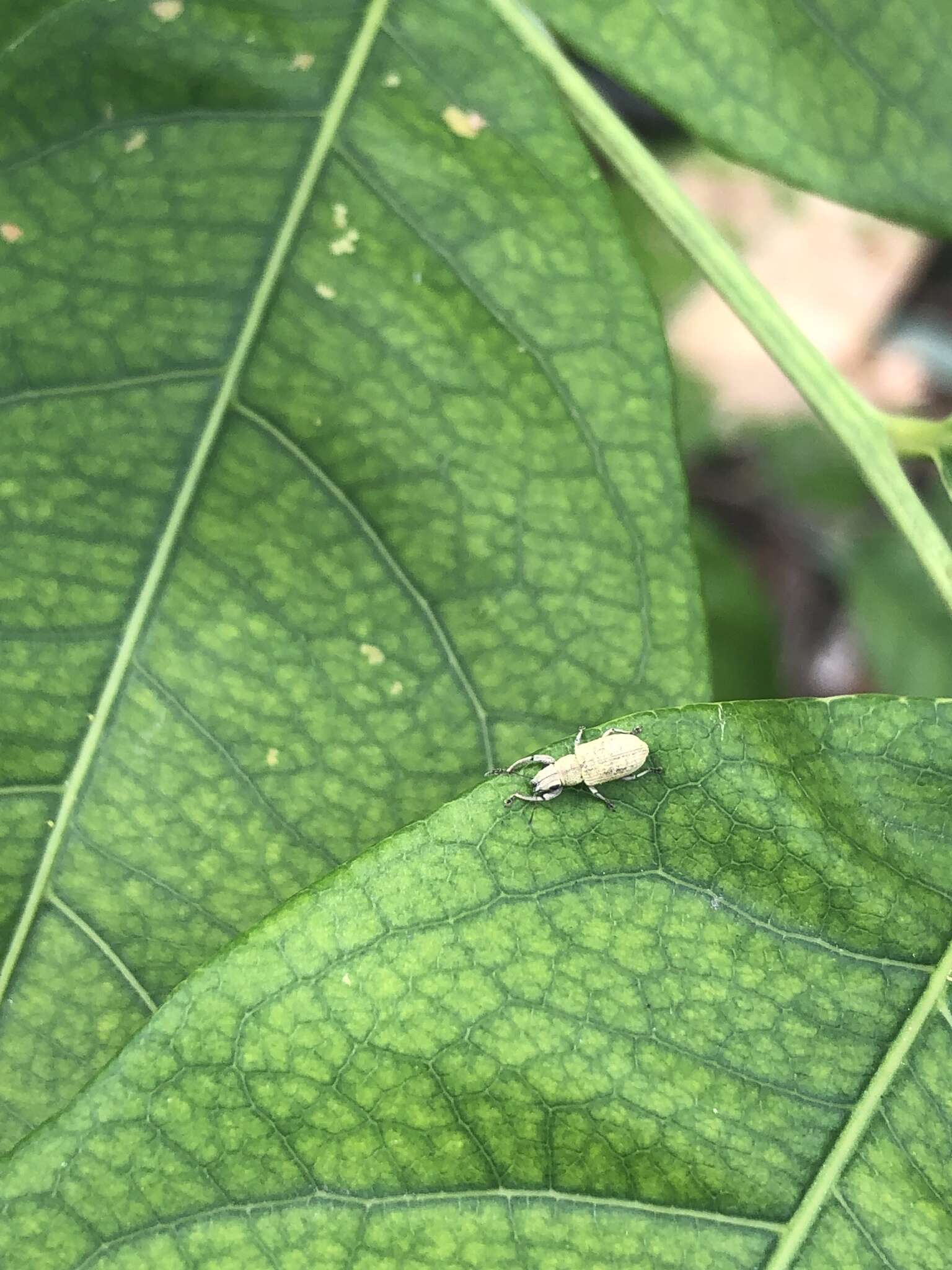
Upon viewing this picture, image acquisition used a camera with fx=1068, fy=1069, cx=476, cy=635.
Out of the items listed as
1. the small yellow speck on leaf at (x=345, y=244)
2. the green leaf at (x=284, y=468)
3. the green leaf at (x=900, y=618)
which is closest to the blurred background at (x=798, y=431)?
the green leaf at (x=900, y=618)

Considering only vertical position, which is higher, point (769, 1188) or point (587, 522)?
point (587, 522)

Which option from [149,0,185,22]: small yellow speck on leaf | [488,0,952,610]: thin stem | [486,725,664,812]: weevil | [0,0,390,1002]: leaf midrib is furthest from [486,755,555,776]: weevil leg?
[149,0,185,22]: small yellow speck on leaf

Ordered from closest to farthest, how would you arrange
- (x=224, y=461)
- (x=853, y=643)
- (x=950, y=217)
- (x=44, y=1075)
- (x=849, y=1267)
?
Answer: 1. (x=849, y=1267)
2. (x=44, y=1075)
3. (x=224, y=461)
4. (x=950, y=217)
5. (x=853, y=643)

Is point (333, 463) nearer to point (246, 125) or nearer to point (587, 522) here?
point (587, 522)

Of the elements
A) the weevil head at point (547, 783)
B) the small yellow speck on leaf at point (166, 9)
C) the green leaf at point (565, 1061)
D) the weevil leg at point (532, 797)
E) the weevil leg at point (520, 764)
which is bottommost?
the green leaf at point (565, 1061)

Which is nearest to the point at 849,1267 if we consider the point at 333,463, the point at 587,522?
the point at 587,522

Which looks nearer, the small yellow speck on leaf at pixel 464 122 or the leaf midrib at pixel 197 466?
the leaf midrib at pixel 197 466

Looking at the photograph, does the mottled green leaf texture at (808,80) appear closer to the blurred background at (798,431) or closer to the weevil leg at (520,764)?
the weevil leg at (520,764)

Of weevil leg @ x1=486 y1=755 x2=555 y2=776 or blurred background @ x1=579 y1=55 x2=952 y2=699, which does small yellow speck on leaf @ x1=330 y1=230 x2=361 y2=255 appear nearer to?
weevil leg @ x1=486 y1=755 x2=555 y2=776
